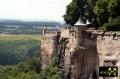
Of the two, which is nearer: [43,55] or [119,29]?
[119,29]

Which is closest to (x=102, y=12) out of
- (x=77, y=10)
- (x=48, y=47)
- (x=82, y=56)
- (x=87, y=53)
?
(x=87, y=53)

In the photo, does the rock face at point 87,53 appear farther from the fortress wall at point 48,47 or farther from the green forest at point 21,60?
the fortress wall at point 48,47

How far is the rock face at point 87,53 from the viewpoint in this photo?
41.9 m

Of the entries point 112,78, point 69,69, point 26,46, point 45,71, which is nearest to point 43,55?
point 45,71

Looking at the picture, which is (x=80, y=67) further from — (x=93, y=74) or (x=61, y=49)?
(x=61, y=49)

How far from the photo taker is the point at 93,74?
43938 millimetres

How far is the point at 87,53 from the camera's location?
4475cm

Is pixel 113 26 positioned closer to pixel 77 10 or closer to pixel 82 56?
pixel 82 56

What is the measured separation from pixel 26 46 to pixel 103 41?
379 feet

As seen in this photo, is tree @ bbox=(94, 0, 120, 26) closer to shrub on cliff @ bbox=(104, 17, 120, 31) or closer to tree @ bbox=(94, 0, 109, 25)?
A: tree @ bbox=(94, 0, 109, 25)

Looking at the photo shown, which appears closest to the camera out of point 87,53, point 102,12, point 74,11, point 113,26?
point 87,53

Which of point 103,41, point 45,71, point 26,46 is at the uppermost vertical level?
point 103,41

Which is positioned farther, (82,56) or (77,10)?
(77,10)

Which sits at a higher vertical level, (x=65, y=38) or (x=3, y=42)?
(x=65, y=38)
